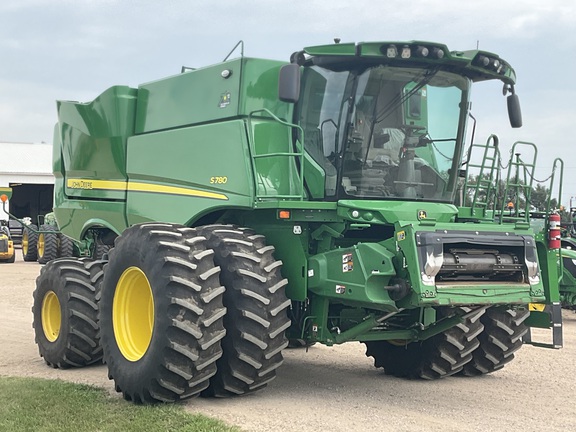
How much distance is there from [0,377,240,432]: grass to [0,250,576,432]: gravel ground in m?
0.34

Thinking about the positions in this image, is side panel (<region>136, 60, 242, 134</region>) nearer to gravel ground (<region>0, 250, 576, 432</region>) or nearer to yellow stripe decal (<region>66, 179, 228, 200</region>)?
yellow stripe decal (<region>66, 179, 228, 200</region>)

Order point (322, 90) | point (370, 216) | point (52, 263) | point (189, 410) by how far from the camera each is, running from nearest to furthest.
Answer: point (189, 410)
point (370, 216)
point (322, 90)
point (52, 263)

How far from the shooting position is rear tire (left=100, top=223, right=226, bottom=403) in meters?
6.02

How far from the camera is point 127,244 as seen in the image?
6.75m

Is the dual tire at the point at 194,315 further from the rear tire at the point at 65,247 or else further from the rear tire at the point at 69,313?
the rear tire at the point at 65,247

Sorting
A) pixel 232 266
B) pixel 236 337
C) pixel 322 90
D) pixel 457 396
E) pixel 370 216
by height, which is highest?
pixel 322 90

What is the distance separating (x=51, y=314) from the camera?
872 cm

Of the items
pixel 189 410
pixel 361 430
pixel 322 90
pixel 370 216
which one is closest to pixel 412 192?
pixel 370 216

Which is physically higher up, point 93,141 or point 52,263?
point 93,141

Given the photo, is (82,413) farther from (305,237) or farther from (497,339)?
(497,339)

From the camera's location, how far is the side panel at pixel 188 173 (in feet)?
23.0

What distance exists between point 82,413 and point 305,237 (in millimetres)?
2387

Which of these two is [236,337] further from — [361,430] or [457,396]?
[457,396]

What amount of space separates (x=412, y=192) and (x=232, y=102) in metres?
1.92
